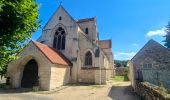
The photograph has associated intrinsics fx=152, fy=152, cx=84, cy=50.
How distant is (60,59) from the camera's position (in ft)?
71.7

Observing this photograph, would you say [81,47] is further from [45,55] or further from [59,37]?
[45,55]

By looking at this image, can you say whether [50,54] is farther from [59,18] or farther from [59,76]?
[59,18]

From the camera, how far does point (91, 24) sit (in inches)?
1379

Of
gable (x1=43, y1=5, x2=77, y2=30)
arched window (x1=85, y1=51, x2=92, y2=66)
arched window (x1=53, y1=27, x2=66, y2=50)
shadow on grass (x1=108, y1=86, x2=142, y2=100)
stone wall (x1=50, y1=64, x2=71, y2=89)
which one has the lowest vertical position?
shadow on grass (x1=108, y1=86, x2=142, y2=100)

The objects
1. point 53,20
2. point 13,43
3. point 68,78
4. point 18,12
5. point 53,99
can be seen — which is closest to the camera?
point 18,12

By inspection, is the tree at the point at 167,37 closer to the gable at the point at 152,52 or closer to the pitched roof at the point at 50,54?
the gable at the point at 152,52

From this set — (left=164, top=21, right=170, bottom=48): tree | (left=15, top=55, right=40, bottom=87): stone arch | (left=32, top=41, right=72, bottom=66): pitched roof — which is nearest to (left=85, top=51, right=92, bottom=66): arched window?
(left=32, top=41, right=72, bottom=66): pitched roof

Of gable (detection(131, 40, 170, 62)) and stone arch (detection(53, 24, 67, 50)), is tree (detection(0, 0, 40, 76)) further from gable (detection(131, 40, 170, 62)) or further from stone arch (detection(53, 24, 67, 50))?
stone arch (detection(53, 24, 67, 50))

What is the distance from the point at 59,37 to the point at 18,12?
18.9 metres

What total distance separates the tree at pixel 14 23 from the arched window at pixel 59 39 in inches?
673

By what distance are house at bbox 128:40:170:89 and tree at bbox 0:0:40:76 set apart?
12.2 m

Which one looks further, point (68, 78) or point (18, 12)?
point (68, 78)

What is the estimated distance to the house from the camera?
1642cm

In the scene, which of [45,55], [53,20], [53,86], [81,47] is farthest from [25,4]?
[53,20]
